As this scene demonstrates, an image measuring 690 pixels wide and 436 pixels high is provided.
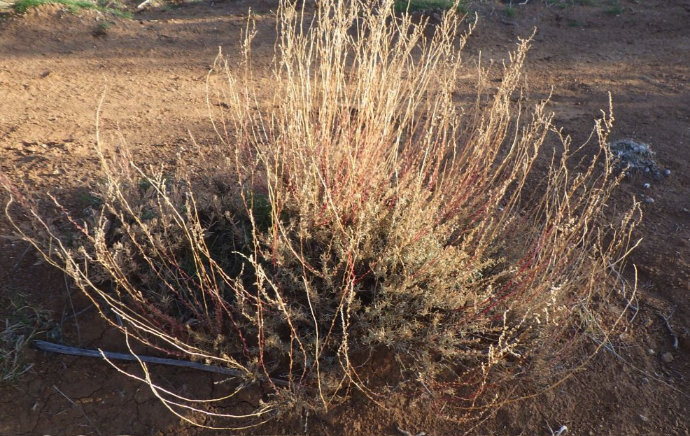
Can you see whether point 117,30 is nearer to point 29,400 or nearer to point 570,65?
point 29,400

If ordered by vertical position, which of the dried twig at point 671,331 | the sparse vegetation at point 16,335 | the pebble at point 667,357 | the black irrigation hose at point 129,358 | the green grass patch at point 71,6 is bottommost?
the pebble at point 667,357

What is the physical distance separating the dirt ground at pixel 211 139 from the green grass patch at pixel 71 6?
92 mm

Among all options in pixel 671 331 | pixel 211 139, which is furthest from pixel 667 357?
pixel 211 139

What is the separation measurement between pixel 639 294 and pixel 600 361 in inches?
25.1

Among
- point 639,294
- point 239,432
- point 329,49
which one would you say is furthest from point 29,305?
point 639,294

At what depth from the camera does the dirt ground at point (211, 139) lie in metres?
2.11

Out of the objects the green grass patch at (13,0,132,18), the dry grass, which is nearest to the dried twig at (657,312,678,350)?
the dry grass

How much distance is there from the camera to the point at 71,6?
568 cm

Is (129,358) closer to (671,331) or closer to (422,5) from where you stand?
(671,331)

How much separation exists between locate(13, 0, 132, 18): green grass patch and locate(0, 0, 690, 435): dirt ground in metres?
0.09

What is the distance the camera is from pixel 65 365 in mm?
2131

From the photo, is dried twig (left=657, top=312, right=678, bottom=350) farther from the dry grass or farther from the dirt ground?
the dry grass

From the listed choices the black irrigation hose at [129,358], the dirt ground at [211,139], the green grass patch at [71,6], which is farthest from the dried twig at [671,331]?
the green grass patch at [71,6]

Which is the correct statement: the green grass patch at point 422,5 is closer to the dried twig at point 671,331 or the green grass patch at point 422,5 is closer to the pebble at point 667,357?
the dried twig at point 671,331
